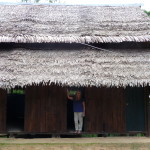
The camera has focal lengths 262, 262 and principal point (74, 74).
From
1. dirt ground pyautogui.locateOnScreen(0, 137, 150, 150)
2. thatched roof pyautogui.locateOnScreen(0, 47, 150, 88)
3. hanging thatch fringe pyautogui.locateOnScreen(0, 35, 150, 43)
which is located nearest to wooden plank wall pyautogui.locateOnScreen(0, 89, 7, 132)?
dirt ground pyautogui.locateOnScreen(0, 137, 150, 150)

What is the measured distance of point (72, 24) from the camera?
9.18m

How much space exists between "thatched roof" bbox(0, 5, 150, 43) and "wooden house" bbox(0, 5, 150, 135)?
1.2 inches

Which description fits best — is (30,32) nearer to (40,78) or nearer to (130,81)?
(40,78)

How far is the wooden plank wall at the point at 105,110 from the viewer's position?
806 centimetres

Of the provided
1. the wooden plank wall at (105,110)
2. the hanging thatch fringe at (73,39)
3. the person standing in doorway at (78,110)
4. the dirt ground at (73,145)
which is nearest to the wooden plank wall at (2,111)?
the dirt ground at (73,145)

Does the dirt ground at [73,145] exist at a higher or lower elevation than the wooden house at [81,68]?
lower

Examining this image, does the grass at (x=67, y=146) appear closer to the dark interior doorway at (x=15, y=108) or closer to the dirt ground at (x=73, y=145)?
the dirt ground at (x=73, y=145)

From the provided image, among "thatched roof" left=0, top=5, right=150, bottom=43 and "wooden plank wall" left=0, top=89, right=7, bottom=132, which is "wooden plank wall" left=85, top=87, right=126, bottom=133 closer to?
"thatched roof" left=0, top=5, right=150, bottom=43

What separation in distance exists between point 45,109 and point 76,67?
1.74 metres

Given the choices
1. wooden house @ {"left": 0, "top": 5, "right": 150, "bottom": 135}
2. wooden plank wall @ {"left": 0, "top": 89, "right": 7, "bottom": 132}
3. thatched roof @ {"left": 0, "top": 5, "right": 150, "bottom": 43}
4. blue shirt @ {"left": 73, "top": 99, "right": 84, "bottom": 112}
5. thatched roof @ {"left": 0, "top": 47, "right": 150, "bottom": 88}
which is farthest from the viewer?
thatched roof @ {"left": 0, "top": 5, "right": 150, "bottom": 43}

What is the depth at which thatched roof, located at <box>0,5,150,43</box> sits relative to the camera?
8.05 meters

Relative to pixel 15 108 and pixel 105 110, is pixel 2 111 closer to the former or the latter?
pixel 15 108

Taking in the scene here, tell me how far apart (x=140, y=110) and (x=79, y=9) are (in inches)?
203

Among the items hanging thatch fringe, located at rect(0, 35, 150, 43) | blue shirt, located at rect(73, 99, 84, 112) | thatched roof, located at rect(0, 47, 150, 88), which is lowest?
blue shirt, located at rect(73, 99, 84, 112)
